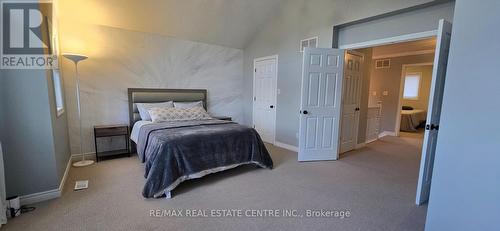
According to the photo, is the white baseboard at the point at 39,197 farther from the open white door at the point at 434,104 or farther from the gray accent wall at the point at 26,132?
the open white door at the point at 434,104

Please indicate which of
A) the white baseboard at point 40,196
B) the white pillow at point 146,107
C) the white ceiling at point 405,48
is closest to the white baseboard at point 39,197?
the white baseboard at point 40,196

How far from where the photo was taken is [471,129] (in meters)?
1.45

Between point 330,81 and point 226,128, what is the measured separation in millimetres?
1992

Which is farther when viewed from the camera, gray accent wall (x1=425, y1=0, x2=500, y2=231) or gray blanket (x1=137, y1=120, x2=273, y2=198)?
gray blanket (x1=137, y1=120, x2=273, y2=198)

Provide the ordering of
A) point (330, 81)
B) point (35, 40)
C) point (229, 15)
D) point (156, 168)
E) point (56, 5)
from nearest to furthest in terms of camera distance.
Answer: point (35, 40)
point (156, 168)
point (56, 5)
point (330, 81)
point (229, 15)

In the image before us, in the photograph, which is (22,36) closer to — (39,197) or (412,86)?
(39,197)

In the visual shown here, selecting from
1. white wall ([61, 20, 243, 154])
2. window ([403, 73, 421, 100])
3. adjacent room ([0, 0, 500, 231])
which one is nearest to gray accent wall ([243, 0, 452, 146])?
adjacent room ([0, 0, 500, 231])

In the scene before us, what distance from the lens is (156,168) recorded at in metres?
2.44

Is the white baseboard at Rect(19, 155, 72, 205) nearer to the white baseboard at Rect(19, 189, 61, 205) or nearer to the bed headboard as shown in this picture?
the white baseboard at Rect(19, 189, 61, 205)

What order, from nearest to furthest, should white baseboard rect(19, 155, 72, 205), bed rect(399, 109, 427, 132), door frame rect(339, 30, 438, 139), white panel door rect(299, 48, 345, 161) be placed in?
1. white baseboard rect(19, 155, 72, 205)
2. door frame rect(339, 30, 438, 139)
3. white panel door rect(299, 48, 345, 161)
4. bed rect(399, 109, 427, 132)

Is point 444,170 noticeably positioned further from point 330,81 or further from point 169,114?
point 169,114

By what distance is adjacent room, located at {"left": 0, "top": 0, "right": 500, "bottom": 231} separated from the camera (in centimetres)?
158

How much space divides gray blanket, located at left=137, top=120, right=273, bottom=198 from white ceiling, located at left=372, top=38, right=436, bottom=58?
14.6ft

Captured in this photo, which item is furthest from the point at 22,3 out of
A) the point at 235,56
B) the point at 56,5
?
the point at 235,56
